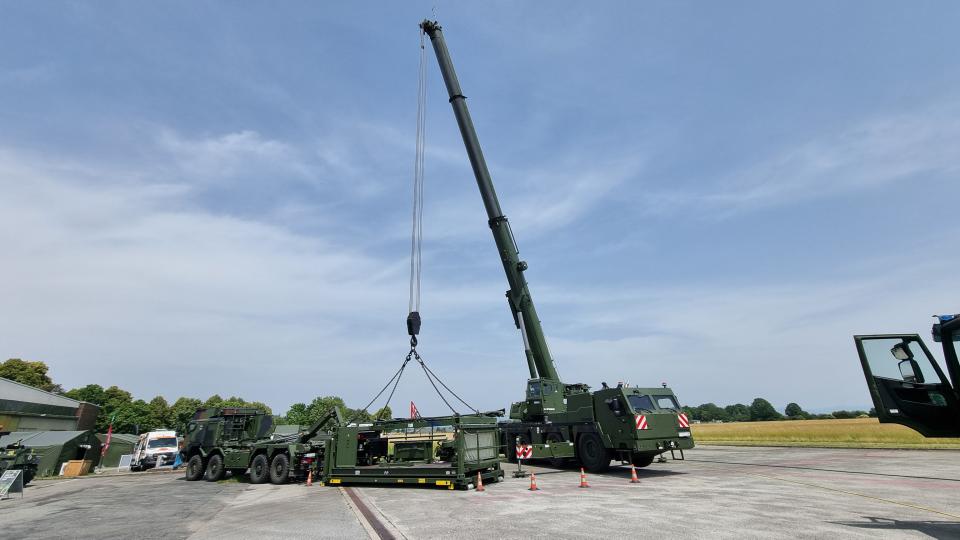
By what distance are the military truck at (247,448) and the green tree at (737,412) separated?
11030 centimetres

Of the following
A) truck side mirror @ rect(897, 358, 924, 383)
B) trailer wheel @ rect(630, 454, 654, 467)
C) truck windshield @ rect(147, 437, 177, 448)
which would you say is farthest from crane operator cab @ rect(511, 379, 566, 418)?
truck windshield @ rect(147, 437, 177, 448)

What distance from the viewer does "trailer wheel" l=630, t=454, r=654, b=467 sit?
15015 mm

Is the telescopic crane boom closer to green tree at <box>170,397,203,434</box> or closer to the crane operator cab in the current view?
the crane operator cab

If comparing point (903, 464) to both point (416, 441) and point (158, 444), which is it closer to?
point (416, 441)

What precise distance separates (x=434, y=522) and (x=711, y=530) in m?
4.25

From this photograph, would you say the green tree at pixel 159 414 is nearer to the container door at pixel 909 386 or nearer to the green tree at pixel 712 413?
the container door at pixel 909 386

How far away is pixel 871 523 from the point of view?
22.8 feet

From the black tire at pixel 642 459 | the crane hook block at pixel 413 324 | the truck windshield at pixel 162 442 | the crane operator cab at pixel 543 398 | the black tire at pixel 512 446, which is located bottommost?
the black tire at pixel 642 459

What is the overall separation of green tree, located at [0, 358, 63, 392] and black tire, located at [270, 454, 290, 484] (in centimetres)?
5835

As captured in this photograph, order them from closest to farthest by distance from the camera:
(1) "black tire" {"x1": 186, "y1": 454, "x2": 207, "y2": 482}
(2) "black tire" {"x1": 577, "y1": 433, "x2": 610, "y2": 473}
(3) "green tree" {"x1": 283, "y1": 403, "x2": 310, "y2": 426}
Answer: (2) "black tire" {"x1": 577, "y1": 433, "x2": 610, "y2": 473}, (1) "black tire" {"x1": 186, "y1": 454, "x2": 207, "y2": 482}, (3) "green tree" {"x1": 283, "y1": 403, "x2": 310, "y2": 426}

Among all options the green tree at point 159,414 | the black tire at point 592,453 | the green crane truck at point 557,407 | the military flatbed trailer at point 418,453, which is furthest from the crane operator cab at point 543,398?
the green tree at point 159,414

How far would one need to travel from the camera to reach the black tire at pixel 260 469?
53.4 feet

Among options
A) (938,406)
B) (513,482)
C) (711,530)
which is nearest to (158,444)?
(513,482)

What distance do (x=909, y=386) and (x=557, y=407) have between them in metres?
11.8
